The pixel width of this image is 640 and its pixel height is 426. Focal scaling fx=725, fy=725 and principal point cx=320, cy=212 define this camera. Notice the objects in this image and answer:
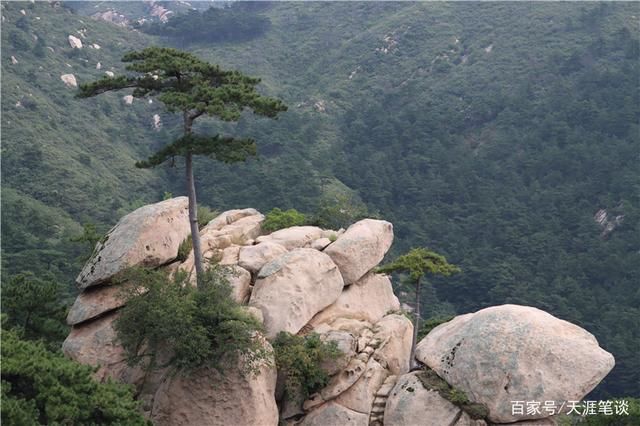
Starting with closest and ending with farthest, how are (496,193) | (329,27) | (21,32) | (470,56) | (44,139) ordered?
(44,139), (496,193), (21,32), (470,56), (329,27)

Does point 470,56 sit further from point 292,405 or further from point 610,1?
point 292,405

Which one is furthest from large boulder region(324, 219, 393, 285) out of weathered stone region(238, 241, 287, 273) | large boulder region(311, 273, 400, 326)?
weathered stone region(238, 241, 287, 273)

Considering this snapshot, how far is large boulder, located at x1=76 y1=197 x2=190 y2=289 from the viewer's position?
23422 mm

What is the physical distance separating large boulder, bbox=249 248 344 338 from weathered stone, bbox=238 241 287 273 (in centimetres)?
59

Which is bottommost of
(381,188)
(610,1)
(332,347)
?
(381,188)

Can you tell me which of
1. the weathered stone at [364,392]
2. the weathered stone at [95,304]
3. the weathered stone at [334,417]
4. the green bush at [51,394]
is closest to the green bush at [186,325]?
the weathered stone at [95,304]

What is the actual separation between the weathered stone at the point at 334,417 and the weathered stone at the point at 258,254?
5506 mm

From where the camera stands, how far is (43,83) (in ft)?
280

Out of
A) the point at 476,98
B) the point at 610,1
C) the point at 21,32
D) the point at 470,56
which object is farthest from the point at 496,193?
the point at 21,32

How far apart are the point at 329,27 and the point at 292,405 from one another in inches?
4708

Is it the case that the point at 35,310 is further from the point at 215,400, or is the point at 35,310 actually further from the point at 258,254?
the point at 215,400

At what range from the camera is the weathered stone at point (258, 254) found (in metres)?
25.5

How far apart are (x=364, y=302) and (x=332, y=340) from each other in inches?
153

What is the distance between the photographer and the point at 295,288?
24328 mm
